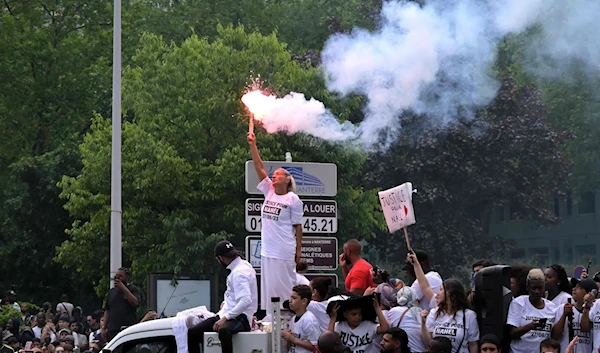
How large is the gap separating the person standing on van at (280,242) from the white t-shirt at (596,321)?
292cm

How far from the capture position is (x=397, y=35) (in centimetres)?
2039

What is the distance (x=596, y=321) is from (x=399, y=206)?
245cm

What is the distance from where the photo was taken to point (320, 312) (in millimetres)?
11102

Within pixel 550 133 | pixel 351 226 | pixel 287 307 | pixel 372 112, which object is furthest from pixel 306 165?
pixel 550 133

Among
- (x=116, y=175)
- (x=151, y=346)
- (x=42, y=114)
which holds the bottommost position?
(x=151, y=346)

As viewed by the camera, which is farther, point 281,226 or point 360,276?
point 360,276

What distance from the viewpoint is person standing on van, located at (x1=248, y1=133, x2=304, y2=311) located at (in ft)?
40.0

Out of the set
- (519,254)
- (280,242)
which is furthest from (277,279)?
(519,254)

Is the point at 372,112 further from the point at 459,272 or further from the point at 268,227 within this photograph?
the point at 459,272

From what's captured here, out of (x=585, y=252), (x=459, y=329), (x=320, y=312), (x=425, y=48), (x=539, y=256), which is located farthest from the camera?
(x=539, y=256)

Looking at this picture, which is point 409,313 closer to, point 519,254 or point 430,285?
point 430,285

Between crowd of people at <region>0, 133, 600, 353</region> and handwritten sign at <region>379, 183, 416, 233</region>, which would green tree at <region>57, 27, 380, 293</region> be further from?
crowd of people at <region>0, 133, 600, 353</region>

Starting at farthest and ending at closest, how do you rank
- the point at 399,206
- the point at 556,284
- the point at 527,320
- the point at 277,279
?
the point at 399,206 < the point at 277,279 < the point at 556,284 < the point at 527,320

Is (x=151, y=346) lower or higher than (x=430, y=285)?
lower
